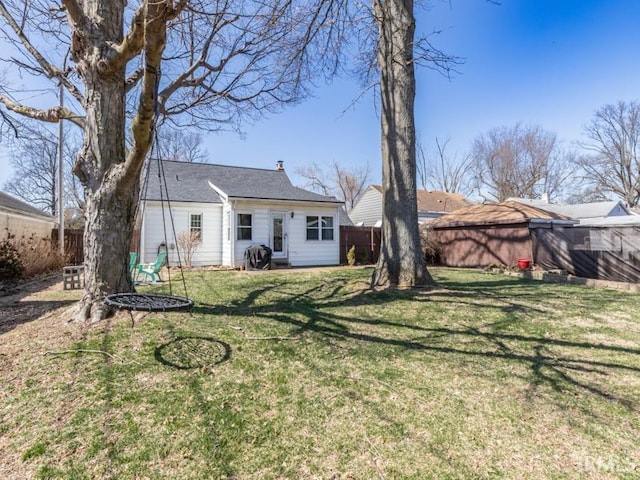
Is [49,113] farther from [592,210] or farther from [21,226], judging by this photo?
[592,210]

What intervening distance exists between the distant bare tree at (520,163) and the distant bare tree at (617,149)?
8.42 ft

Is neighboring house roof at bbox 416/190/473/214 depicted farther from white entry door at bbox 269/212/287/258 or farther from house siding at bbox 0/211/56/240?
house siding at bbox 0/211/56/240

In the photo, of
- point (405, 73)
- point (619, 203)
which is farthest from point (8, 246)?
point (619, 203)

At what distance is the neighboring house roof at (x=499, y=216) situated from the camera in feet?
41.3

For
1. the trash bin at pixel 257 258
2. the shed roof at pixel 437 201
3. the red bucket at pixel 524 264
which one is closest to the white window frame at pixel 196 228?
the trash bin at pixel 257 258

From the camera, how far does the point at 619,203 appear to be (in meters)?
22.4

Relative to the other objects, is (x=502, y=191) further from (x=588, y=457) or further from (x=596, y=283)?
(x=588, y=457)

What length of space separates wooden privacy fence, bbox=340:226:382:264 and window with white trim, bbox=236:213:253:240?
173 inches

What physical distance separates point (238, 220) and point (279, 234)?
172 cm

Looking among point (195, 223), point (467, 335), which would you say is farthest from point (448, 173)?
point (467, 335)

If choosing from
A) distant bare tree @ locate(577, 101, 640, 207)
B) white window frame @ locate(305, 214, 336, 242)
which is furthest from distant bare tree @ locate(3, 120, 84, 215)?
distant bare tree @ locate(577, 101, 640, 207)

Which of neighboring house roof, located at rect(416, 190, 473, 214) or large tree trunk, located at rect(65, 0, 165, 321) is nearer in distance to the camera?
large tree trunk, located at rect(65, 0, 165, 321)

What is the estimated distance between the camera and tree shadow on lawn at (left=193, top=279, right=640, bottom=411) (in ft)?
11.3

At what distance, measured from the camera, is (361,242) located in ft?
52.2
